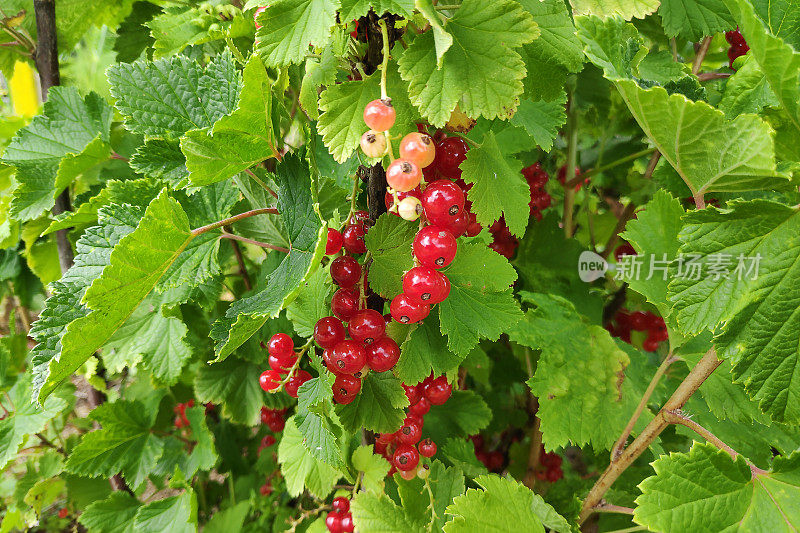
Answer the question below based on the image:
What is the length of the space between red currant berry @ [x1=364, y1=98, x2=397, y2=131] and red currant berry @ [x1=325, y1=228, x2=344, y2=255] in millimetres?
147

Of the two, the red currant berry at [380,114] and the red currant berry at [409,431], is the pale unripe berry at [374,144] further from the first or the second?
the red currant berry at [409,431]

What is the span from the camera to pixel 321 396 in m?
0.55

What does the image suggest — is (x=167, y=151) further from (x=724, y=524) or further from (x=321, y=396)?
(x=724, y=524)

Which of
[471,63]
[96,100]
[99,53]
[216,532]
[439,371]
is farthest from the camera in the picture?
[99,53]

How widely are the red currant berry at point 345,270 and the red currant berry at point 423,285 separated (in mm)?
83

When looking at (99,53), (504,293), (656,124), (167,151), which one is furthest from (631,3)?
(99,53)

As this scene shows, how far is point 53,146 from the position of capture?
0.94 meters

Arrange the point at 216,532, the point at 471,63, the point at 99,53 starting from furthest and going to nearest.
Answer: the point at 99,53 < the point at 216,532 < the point at 471,63

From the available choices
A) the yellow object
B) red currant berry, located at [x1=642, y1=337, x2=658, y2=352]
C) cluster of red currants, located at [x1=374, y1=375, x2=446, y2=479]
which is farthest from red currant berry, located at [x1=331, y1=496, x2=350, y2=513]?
the yellow object

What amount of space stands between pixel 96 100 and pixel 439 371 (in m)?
0.84

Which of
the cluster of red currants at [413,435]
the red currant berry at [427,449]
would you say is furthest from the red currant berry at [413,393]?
the red currant berry at [427,449]

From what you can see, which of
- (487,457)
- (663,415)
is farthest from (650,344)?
(663,415)

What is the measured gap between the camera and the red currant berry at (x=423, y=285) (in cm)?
52

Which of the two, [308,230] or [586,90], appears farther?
[586,90]
